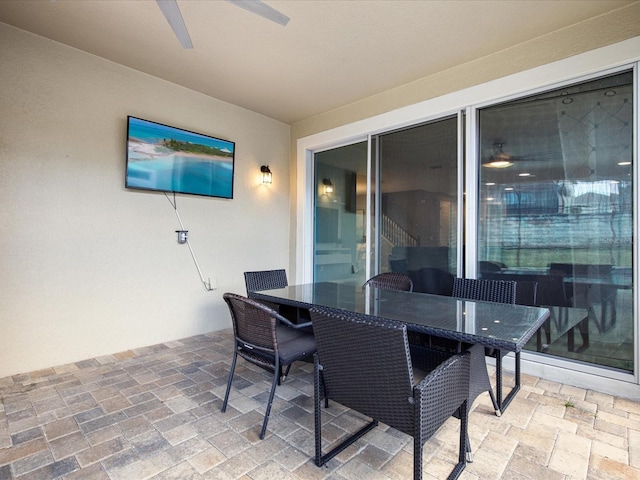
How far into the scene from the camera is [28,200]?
278cm

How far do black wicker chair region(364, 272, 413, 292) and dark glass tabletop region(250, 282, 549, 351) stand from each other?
16.6 inches

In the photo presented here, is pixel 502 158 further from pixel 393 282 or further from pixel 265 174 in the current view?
pixel 265 174

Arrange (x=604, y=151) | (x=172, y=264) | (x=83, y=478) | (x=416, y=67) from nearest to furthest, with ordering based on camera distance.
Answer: (x=83, y=478)
(x=604, y=151)
(x=416, y=67)
(x=172, y=264)

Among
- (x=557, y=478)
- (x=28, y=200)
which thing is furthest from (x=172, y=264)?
(x=557, y=478)

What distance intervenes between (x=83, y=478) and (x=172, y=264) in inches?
93.2

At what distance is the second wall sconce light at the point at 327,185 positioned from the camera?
182 inches

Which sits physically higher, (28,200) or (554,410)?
(28,200)

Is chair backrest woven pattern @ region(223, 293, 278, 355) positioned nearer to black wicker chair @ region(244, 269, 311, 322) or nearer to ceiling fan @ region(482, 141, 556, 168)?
black wicker chair @ region(244, 269, 311, 322)

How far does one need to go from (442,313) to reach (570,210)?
1.73 m

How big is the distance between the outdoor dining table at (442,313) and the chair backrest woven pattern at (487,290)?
39 cm

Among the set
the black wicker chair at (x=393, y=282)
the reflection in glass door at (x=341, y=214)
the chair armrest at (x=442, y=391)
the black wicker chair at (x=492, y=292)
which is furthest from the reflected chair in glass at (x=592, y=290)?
the reflection in glass door at (x=341, y=214)

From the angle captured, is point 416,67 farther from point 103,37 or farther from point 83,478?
point 83,478

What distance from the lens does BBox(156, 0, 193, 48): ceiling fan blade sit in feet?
6.23

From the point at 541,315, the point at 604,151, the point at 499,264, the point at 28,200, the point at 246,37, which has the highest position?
the point at 246,37
